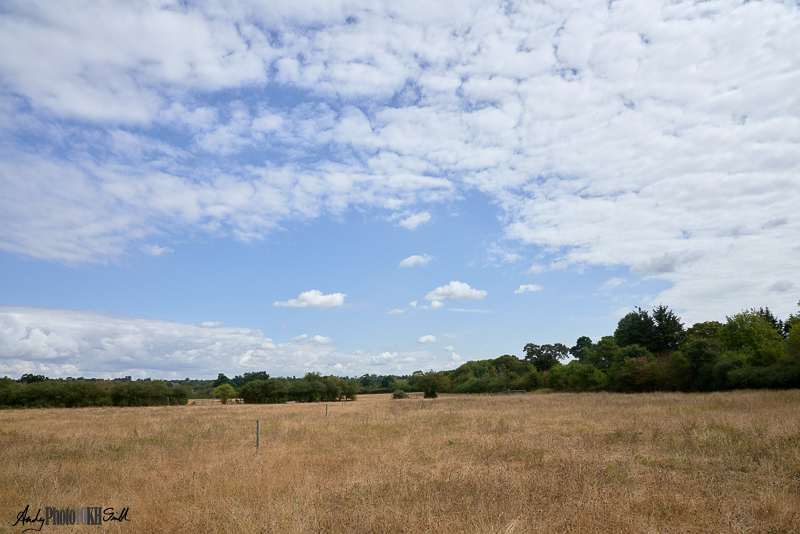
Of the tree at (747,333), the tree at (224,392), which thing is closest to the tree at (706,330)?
the tree at (747,333)

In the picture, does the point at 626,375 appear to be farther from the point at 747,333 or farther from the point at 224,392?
the point at 224,392

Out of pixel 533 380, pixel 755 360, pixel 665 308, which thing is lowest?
pixel 533 380

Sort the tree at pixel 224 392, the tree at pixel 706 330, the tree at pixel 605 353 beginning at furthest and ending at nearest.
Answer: the tree at pixel 224 392 < the tree at pixel 706 330 < the tree at pixel 605 353

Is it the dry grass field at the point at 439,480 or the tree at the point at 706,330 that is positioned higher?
the tree at the point at 706,330

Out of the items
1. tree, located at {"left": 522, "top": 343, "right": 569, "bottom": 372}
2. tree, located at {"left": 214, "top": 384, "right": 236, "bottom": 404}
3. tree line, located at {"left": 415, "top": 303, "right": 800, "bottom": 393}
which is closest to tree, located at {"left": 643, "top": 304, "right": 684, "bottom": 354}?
tree line, located at {"left": 415, "top": 303, "right": 800, "bottom": 393}

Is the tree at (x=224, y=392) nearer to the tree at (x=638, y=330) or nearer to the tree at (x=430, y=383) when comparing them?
the tree at (x=430, y=383)

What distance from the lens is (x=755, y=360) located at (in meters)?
36.7

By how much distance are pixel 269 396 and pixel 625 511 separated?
73.1m

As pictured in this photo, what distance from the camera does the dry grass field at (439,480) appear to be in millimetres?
6062

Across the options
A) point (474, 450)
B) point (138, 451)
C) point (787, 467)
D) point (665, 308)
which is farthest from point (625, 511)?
point (665, 308)

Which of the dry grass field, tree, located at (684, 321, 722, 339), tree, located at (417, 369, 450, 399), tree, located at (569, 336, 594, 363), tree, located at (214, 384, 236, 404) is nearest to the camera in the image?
the dry grass field

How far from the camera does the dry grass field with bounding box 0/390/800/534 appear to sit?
6.06 meters

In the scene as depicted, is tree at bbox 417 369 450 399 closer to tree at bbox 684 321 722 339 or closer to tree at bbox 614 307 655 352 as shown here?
tree at bbox 614 307 655 352

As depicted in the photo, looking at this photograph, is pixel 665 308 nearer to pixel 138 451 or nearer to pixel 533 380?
pixel 533 380
